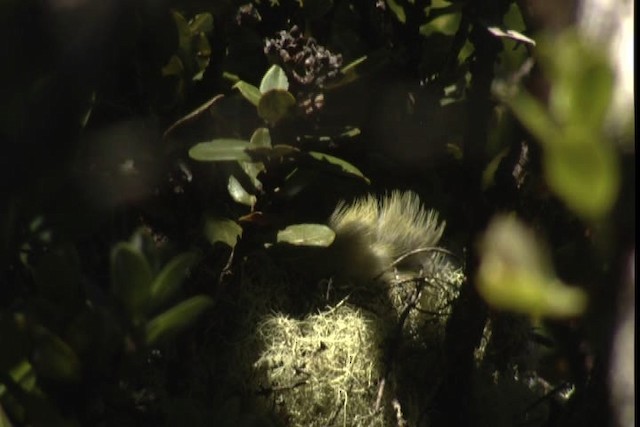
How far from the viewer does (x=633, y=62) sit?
21.3 inches

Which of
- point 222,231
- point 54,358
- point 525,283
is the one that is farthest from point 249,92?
point 525,283

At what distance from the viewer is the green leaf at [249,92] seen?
105cm

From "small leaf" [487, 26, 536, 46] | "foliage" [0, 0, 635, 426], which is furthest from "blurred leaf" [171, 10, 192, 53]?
"small leaf" [487, 26, 536, 46]

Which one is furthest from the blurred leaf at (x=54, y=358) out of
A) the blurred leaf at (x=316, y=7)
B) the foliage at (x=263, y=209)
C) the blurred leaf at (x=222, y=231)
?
the blurred leaf at (x=316, y=7)

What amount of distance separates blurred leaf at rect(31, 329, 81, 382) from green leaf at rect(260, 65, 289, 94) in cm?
37

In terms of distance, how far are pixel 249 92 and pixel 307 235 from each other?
0.16 m

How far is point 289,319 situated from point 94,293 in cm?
36

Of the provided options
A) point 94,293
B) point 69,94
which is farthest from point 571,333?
point 69,94

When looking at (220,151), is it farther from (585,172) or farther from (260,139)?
(585,172)

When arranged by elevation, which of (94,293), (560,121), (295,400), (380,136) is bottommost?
(295,400)

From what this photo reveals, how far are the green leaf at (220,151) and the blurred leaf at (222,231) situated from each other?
69 millimetres

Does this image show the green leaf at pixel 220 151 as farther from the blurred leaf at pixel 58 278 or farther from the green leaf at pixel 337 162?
the blurred leaf at pixel 58 278

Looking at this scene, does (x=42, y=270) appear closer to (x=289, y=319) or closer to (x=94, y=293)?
(x=94, y=293)

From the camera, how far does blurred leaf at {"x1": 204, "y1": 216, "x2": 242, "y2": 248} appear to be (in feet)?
3.46
